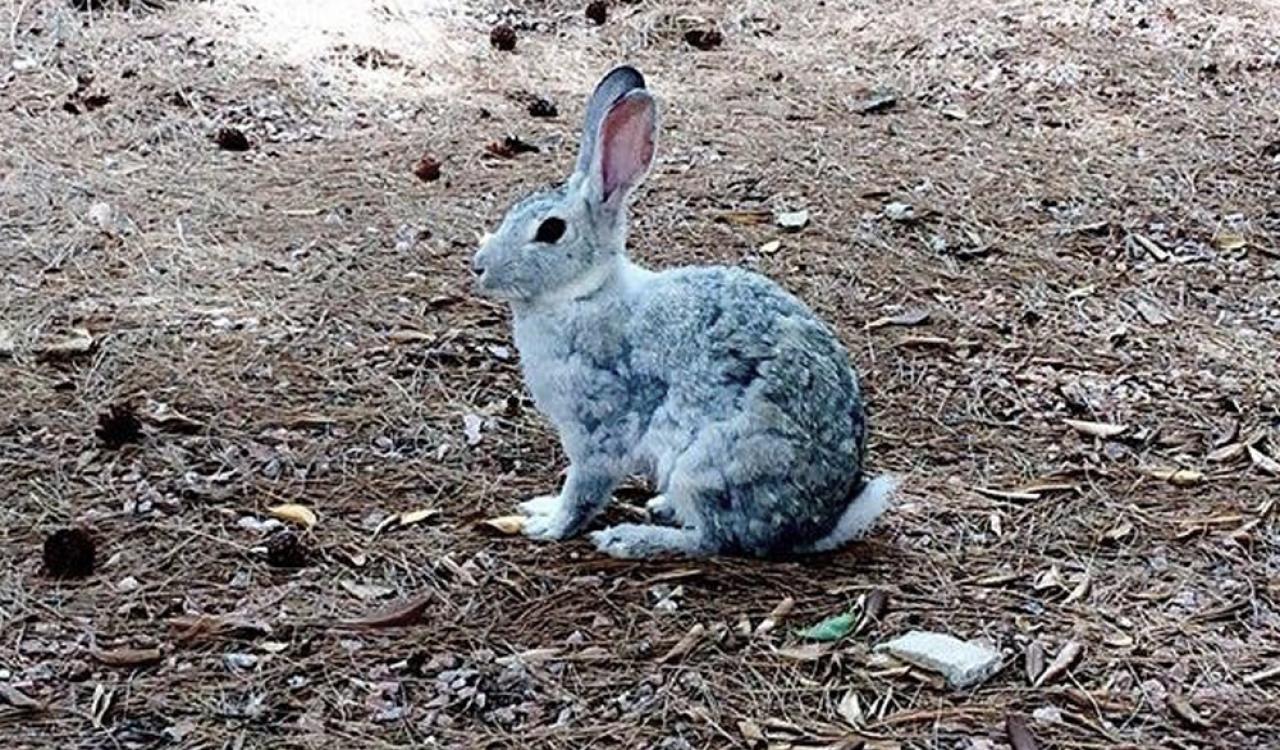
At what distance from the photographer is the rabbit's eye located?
3.53 m

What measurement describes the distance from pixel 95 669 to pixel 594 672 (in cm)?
93

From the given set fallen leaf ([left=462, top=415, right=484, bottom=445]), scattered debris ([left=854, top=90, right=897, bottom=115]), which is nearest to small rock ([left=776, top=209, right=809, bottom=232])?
scattered debris ([left=854, top=90, right=897, bottom=115])

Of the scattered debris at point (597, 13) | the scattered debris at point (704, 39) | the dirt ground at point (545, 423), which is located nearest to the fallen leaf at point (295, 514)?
the dirt ground at point (545, 423)

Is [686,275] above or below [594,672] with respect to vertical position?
above

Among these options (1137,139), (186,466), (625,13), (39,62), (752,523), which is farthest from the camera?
(625,13)

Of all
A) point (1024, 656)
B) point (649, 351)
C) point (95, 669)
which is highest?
point (649, 351)

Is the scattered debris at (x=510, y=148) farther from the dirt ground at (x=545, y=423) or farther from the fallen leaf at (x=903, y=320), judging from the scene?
the fallen leaf at (x=903, y=320)

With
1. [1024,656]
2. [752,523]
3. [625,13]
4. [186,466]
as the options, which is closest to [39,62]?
[625,13]

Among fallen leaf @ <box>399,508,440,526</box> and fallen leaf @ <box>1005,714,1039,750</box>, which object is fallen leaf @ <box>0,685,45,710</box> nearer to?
fallen leaf @ <box>399,508,440,526</box>

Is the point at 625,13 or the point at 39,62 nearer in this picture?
the point at 39,62

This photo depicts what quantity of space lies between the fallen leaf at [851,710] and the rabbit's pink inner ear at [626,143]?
1.14 m

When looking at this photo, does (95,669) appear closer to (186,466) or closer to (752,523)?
(186,466)

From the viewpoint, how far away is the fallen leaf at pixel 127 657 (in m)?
3.19

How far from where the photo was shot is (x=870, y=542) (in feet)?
12.0
